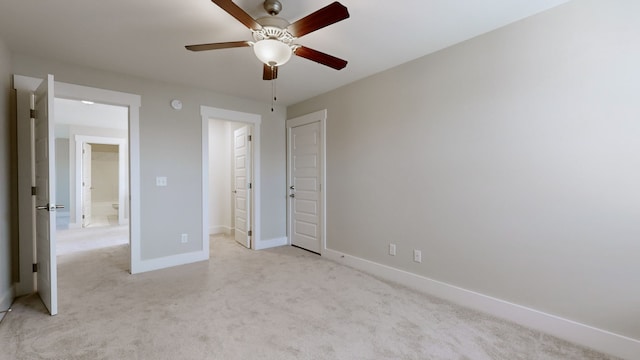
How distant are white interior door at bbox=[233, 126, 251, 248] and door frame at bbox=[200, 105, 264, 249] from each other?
115 millimetres

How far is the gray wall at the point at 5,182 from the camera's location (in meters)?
2.46

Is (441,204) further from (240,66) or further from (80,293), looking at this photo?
(80,293)

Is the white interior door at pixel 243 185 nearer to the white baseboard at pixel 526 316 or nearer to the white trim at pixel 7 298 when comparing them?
the white baseboard at pixel 526 316

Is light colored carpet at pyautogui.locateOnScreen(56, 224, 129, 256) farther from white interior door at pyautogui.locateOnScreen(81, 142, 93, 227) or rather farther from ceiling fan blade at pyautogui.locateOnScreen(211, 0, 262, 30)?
ceiling fan blade at pyautogui.locateOnScreen(211, 0, 262, 30)

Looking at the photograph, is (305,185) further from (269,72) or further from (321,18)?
(321,18)

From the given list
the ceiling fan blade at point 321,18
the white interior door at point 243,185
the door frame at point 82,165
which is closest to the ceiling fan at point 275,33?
the ceiling fan blade at point 321,18

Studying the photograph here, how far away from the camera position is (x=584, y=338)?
1.96 meters

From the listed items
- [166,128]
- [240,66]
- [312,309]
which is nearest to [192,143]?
[166,128]

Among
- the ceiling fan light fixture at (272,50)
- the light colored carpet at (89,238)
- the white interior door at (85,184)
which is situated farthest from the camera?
the white interior door at (85,184)

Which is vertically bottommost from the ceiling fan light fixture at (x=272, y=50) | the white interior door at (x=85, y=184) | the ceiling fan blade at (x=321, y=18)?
the white interior door at (x=85, y=184)

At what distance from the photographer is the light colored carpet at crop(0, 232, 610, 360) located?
1883mm

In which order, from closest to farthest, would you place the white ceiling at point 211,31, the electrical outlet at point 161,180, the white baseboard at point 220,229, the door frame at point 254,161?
the white ceiling at point 211,31
the electrical outlet at point 161,180
the door frame at point 254,161
the white baseboard at point 220,229

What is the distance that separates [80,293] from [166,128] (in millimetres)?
2042

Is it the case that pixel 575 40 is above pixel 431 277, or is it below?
above
